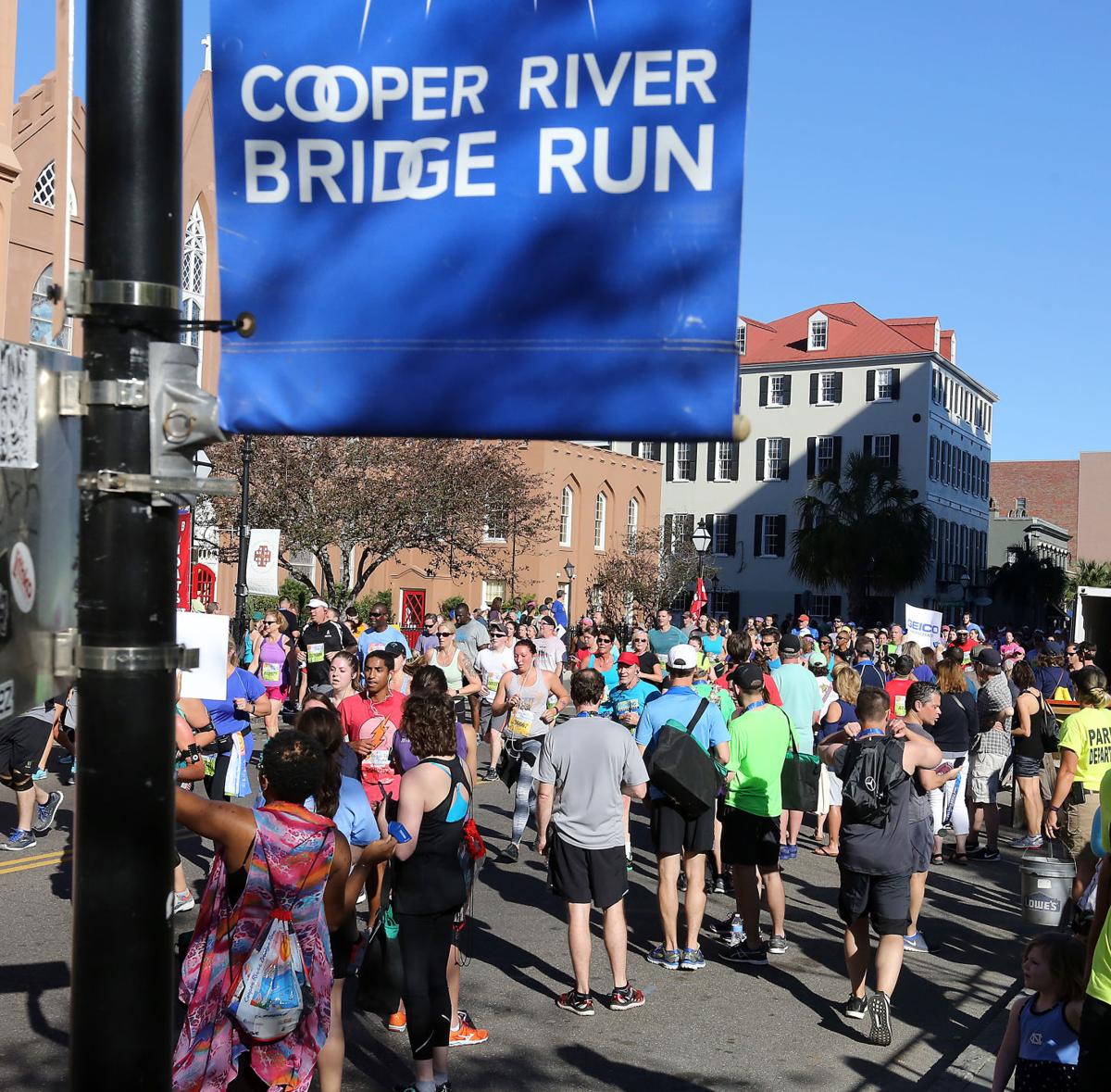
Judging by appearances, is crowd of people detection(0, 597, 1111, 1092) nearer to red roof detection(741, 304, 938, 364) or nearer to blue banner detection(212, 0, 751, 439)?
blue banner detection(212, 0, 751, 439)

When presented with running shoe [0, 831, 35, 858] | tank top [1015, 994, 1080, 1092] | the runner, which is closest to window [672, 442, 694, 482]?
the runner

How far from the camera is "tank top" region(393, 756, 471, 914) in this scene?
6027 mm

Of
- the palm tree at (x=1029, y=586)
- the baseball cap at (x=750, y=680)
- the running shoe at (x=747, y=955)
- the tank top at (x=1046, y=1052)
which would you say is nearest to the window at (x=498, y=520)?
the baseball cap at (x=750, y=680)

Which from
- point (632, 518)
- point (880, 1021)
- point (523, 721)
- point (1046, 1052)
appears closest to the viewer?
point (1046, 1052)

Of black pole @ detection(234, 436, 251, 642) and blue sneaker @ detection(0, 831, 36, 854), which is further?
black pole @ detection(234, 436, 251, 642)

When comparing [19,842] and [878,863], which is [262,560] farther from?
[878,863]

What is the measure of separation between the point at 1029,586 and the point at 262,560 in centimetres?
5383

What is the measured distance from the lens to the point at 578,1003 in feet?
24.6

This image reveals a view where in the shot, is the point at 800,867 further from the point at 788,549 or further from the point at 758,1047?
the point at 788,549

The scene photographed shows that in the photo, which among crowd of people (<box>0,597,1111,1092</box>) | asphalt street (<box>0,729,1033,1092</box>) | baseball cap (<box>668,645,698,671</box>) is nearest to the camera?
crowd of people (<box>0,597,1111,1092</box>)

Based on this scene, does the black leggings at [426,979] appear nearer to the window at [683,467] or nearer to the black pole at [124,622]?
the black pole at [124,622]

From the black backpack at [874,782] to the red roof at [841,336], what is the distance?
59594mm

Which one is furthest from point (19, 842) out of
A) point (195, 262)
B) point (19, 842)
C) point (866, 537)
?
point (866, 537)

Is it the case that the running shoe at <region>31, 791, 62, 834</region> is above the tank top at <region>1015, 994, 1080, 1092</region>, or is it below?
below
